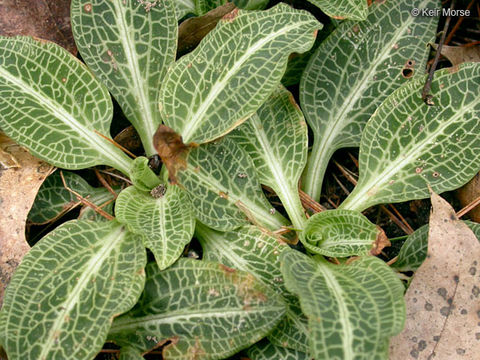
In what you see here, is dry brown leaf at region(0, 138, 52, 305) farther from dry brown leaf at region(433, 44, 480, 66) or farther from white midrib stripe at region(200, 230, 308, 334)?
dry brown leaf at region(433, 44, 480, 66)

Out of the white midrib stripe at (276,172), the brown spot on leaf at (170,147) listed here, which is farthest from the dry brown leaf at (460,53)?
the brown spot on leaf at (170,147)

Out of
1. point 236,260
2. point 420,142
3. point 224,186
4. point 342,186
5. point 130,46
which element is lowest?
point 342,186

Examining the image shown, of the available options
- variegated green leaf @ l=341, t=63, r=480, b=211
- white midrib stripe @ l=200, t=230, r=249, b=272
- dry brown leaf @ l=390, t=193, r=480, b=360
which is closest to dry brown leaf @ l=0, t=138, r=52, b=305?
white midrib stripe @ l=200, t=230, r=249, b=272

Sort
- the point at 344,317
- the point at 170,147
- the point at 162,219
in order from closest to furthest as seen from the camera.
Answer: the point at 344,317 < the point at 170,147 < the point at 162,219

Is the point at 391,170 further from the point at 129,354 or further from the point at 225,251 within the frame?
the point at 129,354

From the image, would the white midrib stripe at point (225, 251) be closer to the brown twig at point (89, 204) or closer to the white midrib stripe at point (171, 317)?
the white midrib stripe at point (171, 317)

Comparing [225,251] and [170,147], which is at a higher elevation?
[170,147]

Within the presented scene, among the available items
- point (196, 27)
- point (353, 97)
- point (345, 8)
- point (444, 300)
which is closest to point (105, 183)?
point (196, 27)
